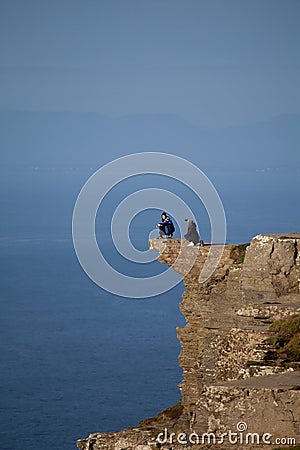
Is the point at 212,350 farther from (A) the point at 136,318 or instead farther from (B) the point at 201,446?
(A) the point at 136,318

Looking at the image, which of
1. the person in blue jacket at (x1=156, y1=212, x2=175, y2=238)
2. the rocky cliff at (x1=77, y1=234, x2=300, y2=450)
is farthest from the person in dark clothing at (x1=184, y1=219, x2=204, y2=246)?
the person in blue jacket at (x1=156, y1=212, x2=175, y2=238)

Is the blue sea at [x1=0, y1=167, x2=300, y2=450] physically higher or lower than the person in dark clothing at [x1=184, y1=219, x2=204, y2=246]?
higher

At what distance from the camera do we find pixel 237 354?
21391 millimetres

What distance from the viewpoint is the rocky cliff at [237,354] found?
17031 mm

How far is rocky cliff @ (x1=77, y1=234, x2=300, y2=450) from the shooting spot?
55.9 ft

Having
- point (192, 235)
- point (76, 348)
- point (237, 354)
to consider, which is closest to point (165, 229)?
point (192, 235)

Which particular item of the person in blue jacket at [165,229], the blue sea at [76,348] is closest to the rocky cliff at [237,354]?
the person in blue jacket at [165,229]

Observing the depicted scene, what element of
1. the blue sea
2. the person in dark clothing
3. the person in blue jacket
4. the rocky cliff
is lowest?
the rocky cliff

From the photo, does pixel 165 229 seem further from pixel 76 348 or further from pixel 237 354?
pixel 76 348

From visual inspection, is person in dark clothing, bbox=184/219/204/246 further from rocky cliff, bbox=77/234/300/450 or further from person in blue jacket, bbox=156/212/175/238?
person in blue jacket, bbox=156/212/175/238

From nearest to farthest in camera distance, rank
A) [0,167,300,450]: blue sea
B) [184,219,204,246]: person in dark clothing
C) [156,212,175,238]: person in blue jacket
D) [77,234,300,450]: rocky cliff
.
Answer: [77,234,300,450]: rocky cliff, [184,219,204,246]: person in dark clothing, [156,212,175,238]: person in blue jacket, [0,167,300,450]: blue sea

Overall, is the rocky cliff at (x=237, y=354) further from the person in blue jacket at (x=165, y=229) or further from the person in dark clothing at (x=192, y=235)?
the person in blue jacket at (x=165, y=229)

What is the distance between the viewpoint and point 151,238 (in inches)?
1294

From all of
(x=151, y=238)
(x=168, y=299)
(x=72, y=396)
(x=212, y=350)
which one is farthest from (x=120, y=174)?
(x=168, y=299)
